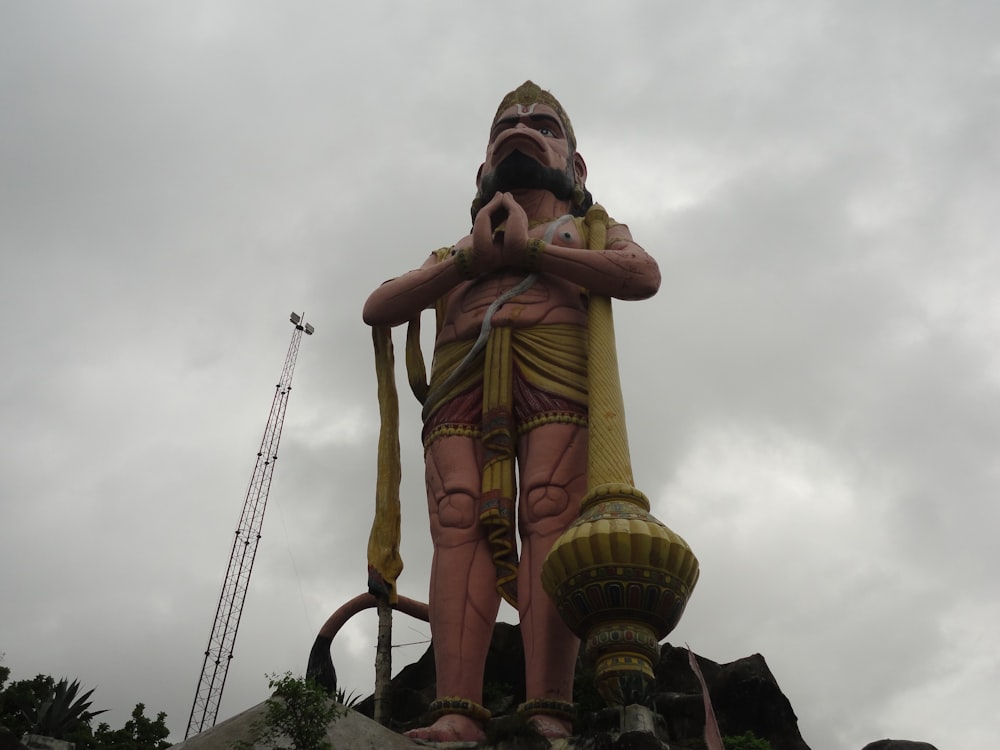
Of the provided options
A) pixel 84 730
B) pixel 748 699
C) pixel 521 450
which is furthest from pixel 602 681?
pixel 84 730

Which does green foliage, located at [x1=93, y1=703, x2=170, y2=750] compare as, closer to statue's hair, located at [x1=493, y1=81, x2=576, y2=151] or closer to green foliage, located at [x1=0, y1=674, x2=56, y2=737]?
green foliage, located at [x1=0, y1=674, x2=56, y2=737]

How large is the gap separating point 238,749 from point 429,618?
9.90 feet

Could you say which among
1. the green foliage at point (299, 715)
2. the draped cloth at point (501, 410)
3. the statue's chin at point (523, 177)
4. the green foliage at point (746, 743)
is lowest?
the green foliage at point (299, 715)

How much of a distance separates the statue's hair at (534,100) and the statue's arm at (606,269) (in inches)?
76.0

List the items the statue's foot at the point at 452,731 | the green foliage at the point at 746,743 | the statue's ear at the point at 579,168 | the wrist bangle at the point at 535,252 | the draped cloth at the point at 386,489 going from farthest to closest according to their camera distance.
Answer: the statue's ear at the point at 579,168
the green foliage at the point at 746,743
the wrist bangle at the point at 535,252
the draped cloth at the point at 386,489
the statue's foot at the point at 452,731

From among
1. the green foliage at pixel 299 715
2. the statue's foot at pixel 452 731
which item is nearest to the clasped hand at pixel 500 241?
the statue's foot at pixel 452 731

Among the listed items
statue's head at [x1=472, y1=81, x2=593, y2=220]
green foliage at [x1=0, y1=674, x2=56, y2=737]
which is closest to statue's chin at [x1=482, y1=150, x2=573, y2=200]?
statue's head at [x1=472, y1=81, x2=593, y2=220]

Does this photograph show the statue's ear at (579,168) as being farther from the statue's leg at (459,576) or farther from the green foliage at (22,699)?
the green foliage at (22,699)

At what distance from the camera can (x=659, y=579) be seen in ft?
19.8

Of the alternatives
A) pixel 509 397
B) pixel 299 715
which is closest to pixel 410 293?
pixel 509 397

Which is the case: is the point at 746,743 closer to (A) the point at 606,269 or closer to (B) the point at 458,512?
(B) the point at 458,512

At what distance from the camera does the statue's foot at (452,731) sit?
6.38 meters

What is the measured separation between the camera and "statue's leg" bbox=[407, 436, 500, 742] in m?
7.02

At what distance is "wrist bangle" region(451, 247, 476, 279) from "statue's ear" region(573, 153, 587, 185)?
1925 millimetres
